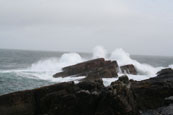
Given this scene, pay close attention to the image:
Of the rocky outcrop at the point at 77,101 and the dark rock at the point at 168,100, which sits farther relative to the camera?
the dark rock at the point at 168,100

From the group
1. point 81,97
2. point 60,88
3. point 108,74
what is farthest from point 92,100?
point 108,74

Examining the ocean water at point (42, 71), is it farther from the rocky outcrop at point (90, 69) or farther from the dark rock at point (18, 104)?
the dark rock at point (18, 104)

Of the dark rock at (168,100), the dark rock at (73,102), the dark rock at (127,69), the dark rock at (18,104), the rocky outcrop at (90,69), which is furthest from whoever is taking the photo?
the dark rock at (127,69)

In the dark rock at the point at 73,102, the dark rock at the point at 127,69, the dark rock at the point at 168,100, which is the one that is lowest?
the dark rock at the point at 168,100

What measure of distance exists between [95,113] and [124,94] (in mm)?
1473

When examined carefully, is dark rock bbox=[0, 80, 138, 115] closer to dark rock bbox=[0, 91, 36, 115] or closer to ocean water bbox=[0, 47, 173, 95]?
dark rock bbox=[0, 91, 36, 115]

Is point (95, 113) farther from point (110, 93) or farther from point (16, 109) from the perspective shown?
point (16, 109)

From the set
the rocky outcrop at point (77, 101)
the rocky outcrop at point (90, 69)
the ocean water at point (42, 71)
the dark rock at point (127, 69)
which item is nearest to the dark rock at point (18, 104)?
the rocky outcrop at point (77, 101)

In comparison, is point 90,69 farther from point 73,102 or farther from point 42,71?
point 73,102

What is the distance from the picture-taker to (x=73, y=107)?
8281 mm

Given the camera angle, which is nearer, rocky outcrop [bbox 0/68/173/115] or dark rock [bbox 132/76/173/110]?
rocky outcrop [bbox 0/68/173/115]

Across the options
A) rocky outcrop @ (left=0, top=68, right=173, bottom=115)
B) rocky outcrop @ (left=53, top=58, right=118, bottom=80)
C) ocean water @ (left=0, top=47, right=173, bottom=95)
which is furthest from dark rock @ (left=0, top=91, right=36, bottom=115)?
rocky outcrop @ (left=53, top=58, right=118, bottom=80)

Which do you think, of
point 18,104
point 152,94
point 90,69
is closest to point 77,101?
point 18,104

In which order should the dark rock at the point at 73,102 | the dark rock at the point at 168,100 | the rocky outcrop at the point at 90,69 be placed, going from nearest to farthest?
the dark rock at the point at 73,102 → the dark rock at the point at 168,100 → the rocky outcrop at the point at 90,69
